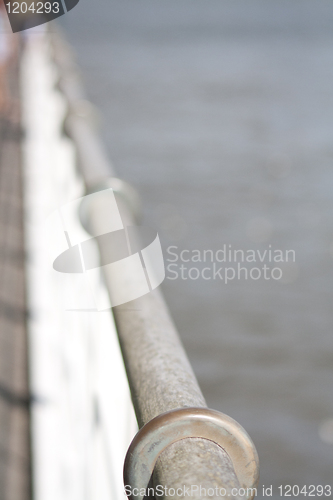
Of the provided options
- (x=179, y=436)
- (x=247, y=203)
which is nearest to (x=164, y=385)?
(x=179, y=436)

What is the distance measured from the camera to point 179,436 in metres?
0.53

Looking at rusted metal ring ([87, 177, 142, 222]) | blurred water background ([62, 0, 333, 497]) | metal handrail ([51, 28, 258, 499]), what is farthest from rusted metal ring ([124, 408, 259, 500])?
blurred water background ([62, 0, 333, 497])

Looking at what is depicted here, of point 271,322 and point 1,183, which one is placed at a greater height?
point 1,183

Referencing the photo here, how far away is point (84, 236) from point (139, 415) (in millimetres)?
665

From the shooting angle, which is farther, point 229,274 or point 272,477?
point 229,274

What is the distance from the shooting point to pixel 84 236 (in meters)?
1.26

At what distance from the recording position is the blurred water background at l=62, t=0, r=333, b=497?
4.95 m

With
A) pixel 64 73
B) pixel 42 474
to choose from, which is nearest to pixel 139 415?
pixel 42 474

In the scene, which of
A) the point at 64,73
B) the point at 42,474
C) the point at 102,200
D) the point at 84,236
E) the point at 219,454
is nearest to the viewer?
the point at 219,454

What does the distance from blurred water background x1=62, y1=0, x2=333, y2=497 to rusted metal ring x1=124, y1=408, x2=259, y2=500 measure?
3.92m

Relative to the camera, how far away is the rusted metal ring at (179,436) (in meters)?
0.53

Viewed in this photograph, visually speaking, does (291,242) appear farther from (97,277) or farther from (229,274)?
(97,277)

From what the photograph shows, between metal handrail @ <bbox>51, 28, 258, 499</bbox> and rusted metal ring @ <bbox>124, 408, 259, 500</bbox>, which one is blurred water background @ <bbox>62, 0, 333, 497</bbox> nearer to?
metal handrail @ <bbox>51, 28, 258, 499</bbox>

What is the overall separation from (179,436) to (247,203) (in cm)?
768
